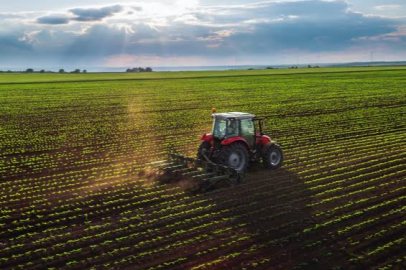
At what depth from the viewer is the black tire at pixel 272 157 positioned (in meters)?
15.1

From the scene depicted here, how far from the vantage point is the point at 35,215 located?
37.8 feet

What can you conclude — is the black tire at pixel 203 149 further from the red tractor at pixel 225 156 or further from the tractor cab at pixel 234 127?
the tractor cab at pixel 234 127

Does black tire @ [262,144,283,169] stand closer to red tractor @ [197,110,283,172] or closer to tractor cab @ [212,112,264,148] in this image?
red tractor @ [197,110,283,172]

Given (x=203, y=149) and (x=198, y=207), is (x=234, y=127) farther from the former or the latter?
(x=198, y=207)

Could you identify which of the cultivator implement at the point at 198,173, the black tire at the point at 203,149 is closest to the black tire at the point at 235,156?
the cultivator implement at the point at 198,173

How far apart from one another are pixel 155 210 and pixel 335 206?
5.04m

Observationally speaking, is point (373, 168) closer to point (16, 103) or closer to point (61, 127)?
point (61, 127)

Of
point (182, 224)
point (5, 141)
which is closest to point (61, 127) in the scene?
point (5, 141)

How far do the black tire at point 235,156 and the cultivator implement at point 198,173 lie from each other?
36cm

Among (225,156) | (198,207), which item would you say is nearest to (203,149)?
(225,156)

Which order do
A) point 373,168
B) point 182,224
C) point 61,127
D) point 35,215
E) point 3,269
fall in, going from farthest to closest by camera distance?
point 61,127, point 373,168, point 35,215, point 182,224, point 3,269

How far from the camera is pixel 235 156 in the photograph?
1425 centimetres

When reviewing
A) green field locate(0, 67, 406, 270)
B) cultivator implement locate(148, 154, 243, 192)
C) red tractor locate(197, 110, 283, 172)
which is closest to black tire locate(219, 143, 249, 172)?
red tractor locate(197, 110, 283, 172)

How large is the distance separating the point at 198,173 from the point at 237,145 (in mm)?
1611
